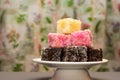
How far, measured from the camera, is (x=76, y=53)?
2.90 feet

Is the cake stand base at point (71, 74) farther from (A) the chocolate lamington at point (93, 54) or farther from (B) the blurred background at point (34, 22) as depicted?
(B) the blurred background at point (34, 22)

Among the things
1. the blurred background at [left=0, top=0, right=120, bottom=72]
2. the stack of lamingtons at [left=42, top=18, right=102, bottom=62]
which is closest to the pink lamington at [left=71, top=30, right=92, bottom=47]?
the stack of lamingtons at [left=42, top=18, right=102, bottom=62]

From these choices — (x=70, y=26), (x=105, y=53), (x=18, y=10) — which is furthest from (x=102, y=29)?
(x=70, y=26)

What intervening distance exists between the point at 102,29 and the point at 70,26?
0.70m

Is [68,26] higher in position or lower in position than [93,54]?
higher

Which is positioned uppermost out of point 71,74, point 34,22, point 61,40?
point 34,22

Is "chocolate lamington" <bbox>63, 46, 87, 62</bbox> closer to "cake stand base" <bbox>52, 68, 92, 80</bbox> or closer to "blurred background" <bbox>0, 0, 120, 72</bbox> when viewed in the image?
"cake stand base" <bbox>52, 68, 92, 80</bbox>

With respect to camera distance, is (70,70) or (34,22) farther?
(34,22)

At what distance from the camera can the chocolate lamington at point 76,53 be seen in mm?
881

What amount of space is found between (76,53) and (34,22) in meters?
0.79

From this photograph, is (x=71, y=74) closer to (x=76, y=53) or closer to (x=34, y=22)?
(x=76, y=53)

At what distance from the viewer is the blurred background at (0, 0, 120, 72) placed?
1622 mm

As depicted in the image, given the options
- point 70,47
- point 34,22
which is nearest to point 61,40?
point 70,47

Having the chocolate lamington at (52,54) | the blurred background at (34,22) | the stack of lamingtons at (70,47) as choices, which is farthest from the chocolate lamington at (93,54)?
the blurred background at (34,22)
